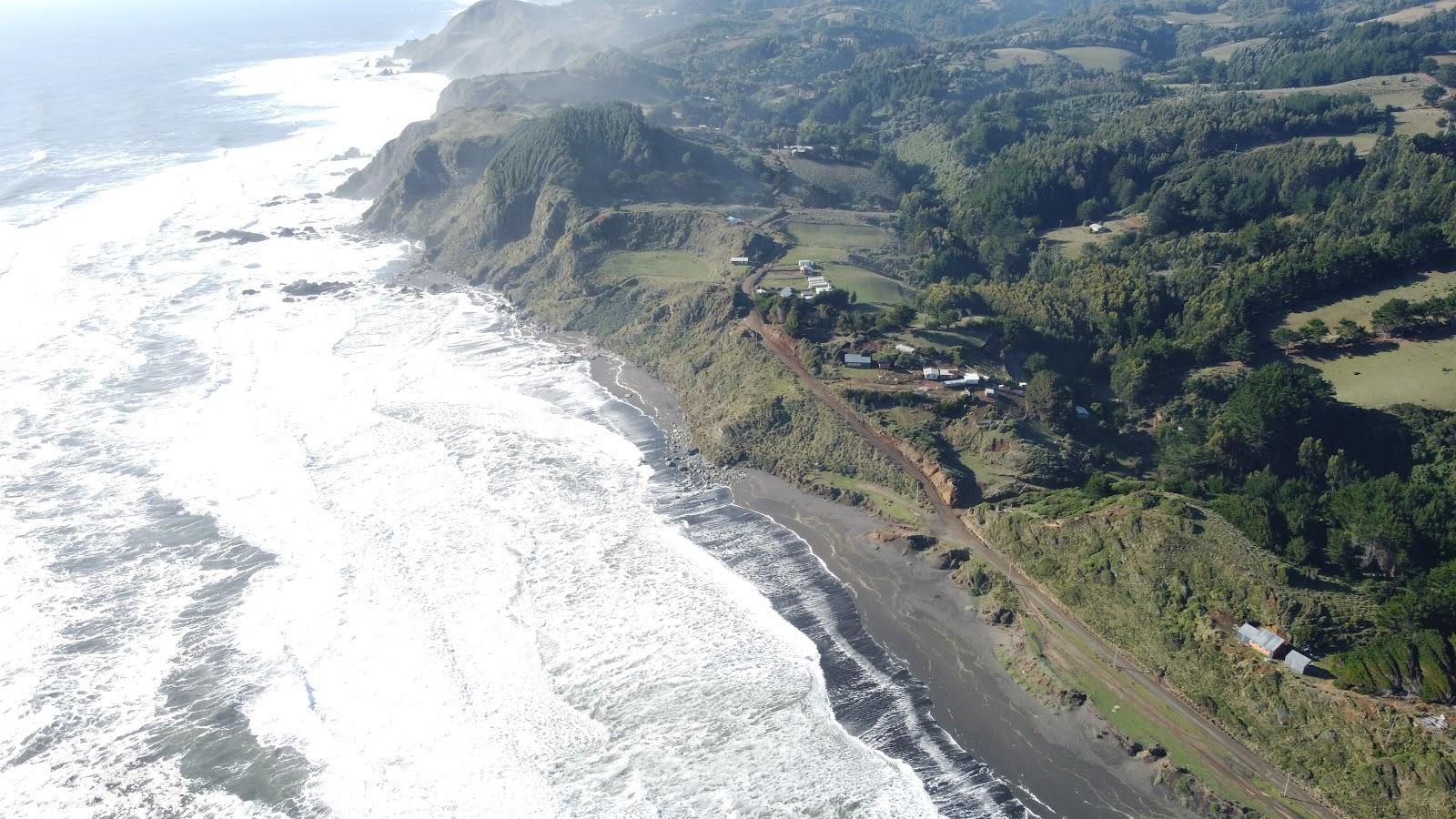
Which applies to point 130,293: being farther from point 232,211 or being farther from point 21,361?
point 232,211

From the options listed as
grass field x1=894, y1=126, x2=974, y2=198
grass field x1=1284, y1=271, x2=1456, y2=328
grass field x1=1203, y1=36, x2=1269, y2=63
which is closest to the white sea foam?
grass field x1=1284, y1=271, x2=1456, y2=328

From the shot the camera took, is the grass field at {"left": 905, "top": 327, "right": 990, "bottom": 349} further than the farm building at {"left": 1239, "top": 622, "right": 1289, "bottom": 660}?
Yes

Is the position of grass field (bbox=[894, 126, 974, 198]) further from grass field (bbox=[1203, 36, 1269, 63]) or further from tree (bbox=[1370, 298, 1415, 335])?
grass field (bbox=[1203, 36, 1269, 63])

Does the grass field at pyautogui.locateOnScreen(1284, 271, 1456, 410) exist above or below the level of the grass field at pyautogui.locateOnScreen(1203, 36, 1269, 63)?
below

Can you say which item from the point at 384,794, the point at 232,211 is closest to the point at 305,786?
the point at 384,794

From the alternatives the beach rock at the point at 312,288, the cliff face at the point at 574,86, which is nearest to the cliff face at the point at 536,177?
the beach rock at the point at 312,288

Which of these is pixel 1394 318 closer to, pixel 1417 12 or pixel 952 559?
pixel 952 559
